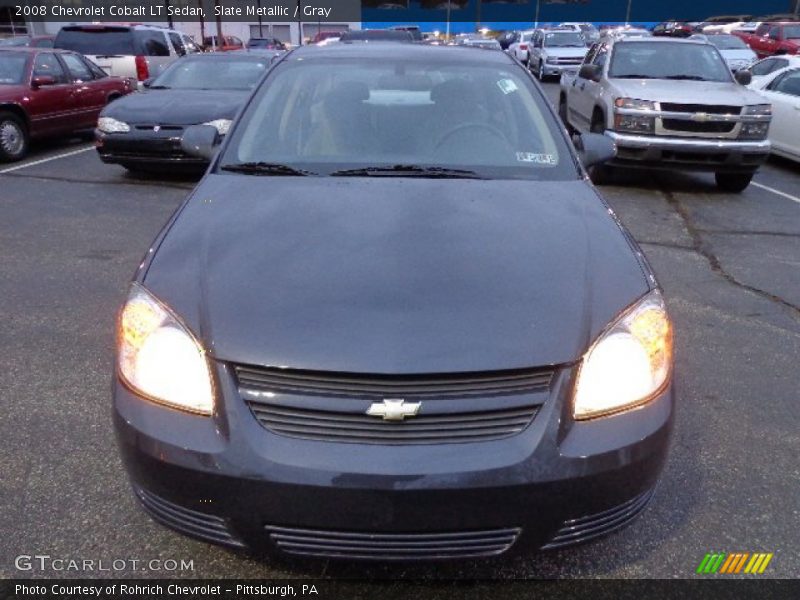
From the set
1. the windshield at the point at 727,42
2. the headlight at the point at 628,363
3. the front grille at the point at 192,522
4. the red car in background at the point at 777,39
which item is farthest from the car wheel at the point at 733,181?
the red car in background at the point at 777,39

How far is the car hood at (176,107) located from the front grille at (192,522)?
22.1ft

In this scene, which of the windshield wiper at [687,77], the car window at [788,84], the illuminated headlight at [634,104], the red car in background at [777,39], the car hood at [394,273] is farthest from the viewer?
the red car in background at [777,39]

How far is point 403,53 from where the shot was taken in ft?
12.7

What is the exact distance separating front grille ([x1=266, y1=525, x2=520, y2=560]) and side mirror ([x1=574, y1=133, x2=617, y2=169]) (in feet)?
8.17

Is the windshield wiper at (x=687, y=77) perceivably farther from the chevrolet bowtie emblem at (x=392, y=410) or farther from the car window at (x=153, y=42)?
the car window at (x=153, y=42)

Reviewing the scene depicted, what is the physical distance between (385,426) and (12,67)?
423 inches

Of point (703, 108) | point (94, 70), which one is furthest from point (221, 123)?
point (703, 108)

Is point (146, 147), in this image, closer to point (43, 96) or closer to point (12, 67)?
point (43, 96)

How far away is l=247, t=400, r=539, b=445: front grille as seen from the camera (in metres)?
1.92

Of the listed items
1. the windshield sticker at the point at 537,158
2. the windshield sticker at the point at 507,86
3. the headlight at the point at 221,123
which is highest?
the windshield sticker at the point at 507,86

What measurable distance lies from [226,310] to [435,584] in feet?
3.78

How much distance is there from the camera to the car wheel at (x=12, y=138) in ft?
32.0

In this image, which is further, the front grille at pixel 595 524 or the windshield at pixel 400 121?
the windshield at pixel 400 121
